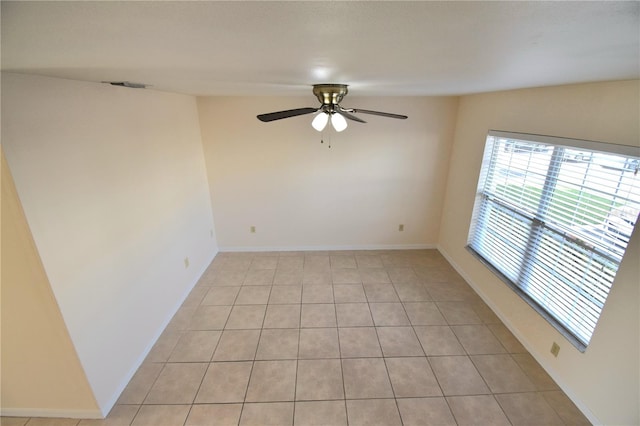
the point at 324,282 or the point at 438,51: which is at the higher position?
the point at 438,51

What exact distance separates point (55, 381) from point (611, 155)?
3.95 m

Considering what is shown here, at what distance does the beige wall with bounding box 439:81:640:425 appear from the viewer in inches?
65.7

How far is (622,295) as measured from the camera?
172cm

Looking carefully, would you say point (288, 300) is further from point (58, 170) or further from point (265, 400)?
point (58, 170)

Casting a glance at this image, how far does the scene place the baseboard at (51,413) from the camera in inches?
77.2

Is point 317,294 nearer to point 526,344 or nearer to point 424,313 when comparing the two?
point 424,313

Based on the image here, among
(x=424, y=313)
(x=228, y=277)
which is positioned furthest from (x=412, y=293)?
(x=228, y=277)

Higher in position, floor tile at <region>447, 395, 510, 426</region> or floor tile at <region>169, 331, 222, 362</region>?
floor tile at <region>169, 331, 222, 362</region>

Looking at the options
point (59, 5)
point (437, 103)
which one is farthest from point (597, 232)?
point (59, 5)

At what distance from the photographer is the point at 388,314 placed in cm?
299

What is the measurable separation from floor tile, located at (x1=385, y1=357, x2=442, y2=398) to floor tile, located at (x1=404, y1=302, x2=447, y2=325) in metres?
0.50

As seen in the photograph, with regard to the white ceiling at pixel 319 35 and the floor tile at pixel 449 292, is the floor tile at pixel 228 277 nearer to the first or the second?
the floor tile at pixel 449 292

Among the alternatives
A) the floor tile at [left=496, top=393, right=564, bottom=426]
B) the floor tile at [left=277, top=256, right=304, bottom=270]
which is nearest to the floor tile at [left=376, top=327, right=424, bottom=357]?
the floor tile at [left=496, top=393, right=564, bottom=426]

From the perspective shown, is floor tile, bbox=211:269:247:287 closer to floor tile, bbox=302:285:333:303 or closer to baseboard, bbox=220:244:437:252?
baseboard, bbox=220:244:437:252
